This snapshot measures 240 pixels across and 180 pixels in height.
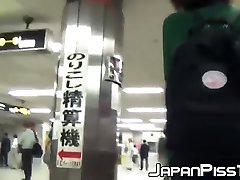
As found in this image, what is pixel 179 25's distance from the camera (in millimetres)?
1079

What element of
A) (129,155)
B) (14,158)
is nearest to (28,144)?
(14,158)

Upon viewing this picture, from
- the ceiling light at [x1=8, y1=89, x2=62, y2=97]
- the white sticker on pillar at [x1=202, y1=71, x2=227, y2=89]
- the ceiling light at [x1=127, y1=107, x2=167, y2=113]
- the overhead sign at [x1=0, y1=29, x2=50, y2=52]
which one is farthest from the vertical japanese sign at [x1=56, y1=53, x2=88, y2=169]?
the ceiling light at [x1=127, y1=107, x2=167, y2=113]

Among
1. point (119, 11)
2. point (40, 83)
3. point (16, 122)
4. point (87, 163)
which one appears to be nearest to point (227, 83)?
point (87, 163)

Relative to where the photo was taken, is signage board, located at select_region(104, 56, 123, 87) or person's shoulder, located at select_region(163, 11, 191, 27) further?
signage board, located at select_region(104, 56, 123, 87)

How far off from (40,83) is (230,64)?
31.9ft

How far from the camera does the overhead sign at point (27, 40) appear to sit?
Answer: 4750 millimetres

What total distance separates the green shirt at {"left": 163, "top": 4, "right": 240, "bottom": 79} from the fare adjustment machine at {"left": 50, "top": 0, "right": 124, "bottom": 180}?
2736 millimetres

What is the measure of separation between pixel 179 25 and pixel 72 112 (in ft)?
9.24

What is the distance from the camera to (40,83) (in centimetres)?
1038

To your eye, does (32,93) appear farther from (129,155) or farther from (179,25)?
(179,25)

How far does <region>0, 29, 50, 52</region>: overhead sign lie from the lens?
4.75m

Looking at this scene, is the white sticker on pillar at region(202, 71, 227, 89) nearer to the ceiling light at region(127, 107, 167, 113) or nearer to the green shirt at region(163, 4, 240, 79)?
the green shirt at region(163, 4, 240, 79)

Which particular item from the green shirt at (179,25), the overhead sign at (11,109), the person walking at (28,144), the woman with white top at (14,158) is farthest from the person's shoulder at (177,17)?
the woman with white top at (14,158)

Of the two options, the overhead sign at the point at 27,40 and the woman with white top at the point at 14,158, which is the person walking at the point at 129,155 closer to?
the woman with white top at the point at 14,158
